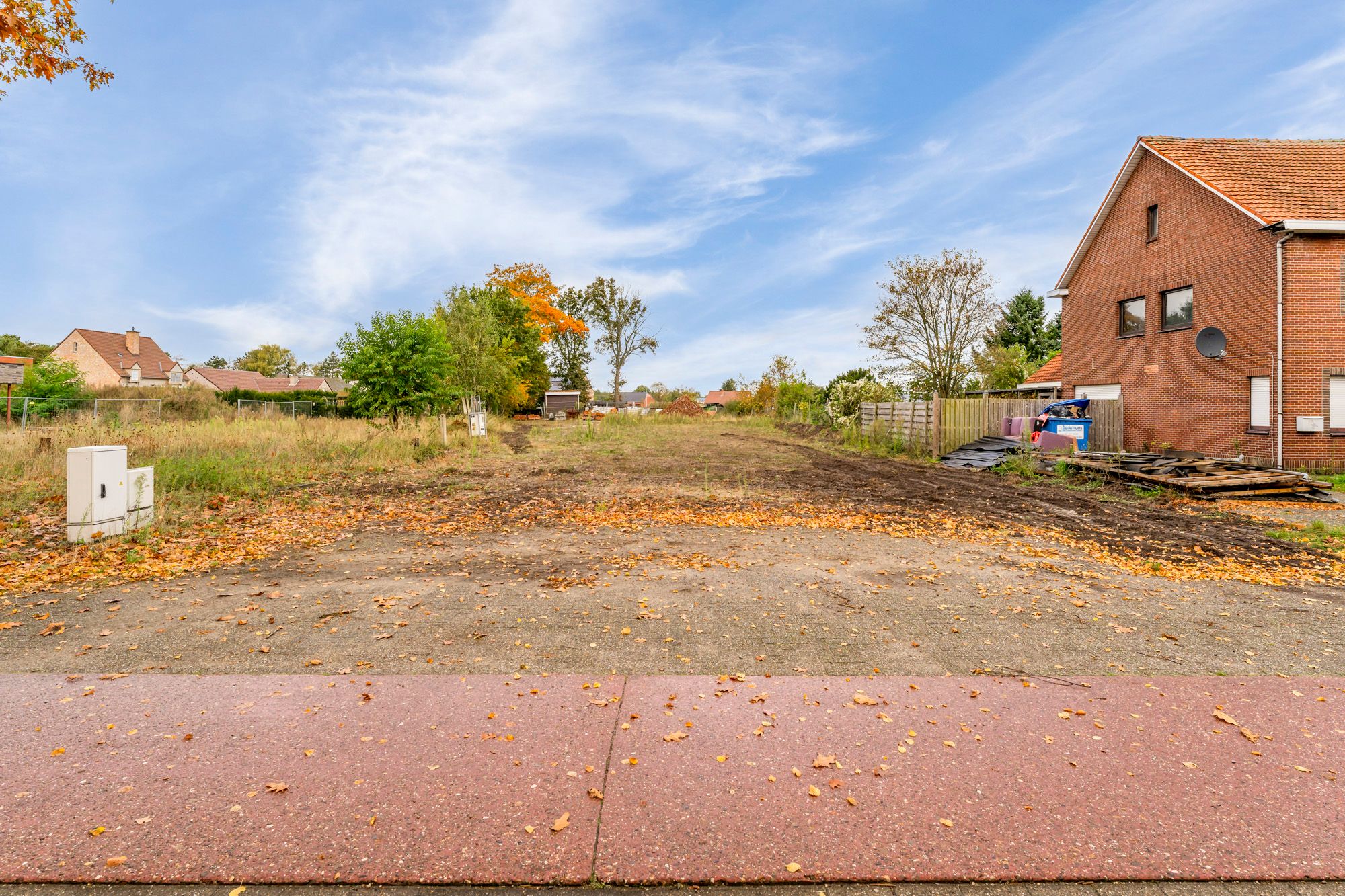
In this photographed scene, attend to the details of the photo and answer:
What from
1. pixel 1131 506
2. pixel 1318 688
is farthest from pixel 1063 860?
pixel 1131 506

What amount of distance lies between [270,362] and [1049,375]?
88.6m

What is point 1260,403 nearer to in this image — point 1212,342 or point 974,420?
point 1212,342

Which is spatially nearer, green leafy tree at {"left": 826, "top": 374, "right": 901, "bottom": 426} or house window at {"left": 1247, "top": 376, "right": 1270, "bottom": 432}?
house window at {"left": 1247, "top": 376, "right": 1270, "bottom": 432}

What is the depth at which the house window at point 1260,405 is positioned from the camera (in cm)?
1533

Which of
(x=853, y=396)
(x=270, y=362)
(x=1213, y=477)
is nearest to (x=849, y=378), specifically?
(x=853, y=396)

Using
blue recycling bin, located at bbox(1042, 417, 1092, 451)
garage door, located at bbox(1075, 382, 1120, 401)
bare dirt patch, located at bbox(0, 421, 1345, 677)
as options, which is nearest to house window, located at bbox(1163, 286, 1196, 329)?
garage door, located at bbox(1075, 382, 1120, 401)

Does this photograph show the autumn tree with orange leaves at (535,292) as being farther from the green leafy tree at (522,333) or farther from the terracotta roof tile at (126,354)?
the terracotta roof tile at (126,354)

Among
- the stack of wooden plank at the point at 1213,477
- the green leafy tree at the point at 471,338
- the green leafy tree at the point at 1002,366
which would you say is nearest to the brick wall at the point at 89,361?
the green leafy tree at the point at 471,338

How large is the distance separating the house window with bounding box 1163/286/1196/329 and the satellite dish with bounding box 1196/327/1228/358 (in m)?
1.19

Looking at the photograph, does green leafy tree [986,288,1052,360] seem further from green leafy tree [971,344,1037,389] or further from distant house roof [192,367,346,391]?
distant house roof [192,367,346,391]

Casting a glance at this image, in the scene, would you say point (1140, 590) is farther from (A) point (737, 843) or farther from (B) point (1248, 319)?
(B) point (1248, 319)

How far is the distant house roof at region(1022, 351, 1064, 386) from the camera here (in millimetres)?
24984

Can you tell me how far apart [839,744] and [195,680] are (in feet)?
12.1

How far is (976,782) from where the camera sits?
9.04ft
